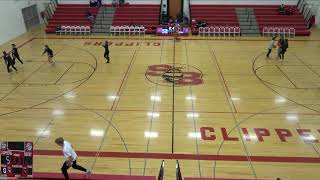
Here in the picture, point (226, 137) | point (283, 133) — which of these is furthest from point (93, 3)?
point (283, 133)

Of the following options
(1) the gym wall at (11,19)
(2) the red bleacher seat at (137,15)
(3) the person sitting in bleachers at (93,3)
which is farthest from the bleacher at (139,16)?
(1) the gym wall at (11,19)

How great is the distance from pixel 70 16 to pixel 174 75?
1540 centimetres

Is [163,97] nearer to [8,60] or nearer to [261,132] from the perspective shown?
[261,132]

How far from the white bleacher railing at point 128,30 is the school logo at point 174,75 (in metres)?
8.62

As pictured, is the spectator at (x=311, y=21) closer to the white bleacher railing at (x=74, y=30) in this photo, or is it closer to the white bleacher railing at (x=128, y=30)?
the white bleacher railing at (x=128, y=30)

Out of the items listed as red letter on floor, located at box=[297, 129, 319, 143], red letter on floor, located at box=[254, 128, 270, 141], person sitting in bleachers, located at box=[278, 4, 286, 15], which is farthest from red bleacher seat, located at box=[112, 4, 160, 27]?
red letter on floor, located at box=[297, 129, 319, 143]

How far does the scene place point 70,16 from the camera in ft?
89.7

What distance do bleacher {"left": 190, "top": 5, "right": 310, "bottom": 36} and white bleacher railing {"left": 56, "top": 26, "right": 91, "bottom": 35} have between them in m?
8.47

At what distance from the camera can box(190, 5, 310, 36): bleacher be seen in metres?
25.5

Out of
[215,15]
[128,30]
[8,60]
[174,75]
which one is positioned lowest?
[174,75]

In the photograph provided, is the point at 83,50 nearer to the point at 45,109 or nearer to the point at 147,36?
the point at 147,36

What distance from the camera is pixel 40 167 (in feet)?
28.8

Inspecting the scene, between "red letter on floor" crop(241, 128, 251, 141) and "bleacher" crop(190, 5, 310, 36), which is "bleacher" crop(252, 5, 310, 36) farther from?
"red letter on floor" crop(241, 128, 251, 141)

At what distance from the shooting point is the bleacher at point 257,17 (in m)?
25.5
